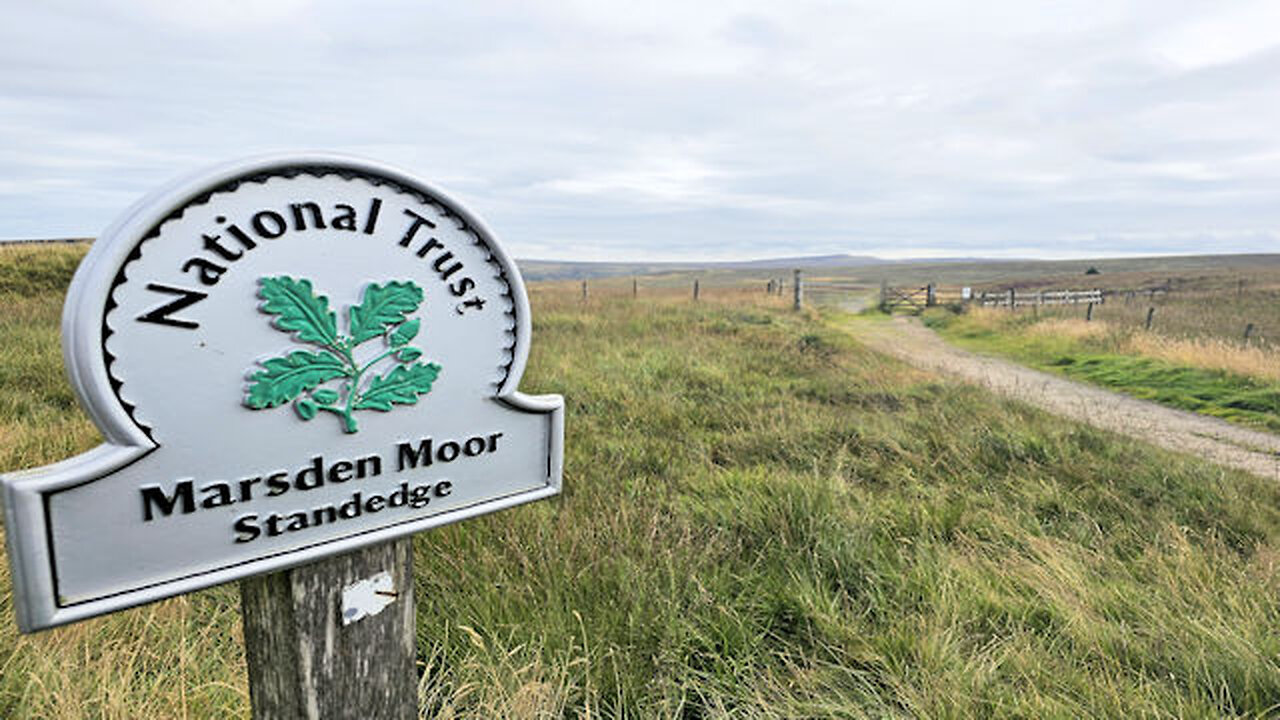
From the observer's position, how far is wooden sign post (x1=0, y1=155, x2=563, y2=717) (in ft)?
3.84

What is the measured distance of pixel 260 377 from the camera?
1294 millimetres

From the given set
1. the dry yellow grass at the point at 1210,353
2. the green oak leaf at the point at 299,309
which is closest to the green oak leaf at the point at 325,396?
the green oak leaf at the point at 299,309

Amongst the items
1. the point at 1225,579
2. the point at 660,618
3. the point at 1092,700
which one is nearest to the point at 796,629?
the point at 660,618

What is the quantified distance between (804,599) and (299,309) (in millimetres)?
2176

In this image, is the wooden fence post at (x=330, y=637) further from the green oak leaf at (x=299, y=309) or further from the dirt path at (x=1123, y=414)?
the dirt path at (x=1123, y=414)

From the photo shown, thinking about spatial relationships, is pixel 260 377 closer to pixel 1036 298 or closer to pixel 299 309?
pixel 299 309

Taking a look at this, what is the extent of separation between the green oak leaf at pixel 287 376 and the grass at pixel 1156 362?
395 inches

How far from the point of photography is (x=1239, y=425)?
7.95m

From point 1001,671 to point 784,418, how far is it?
3.66 metres

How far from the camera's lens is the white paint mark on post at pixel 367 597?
5.02ft

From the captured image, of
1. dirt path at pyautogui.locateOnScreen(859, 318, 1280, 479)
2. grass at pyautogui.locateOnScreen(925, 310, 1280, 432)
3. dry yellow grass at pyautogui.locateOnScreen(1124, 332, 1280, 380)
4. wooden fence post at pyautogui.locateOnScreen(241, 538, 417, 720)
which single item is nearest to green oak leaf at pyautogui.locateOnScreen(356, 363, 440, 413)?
wooden fence post at pyautogui.locateOnScreen(241, 538, 417, 720)

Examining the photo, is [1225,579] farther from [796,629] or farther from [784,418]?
[784,418]

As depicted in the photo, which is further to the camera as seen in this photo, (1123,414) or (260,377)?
(1123,414)

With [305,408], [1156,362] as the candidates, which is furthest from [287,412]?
[1156,362]
